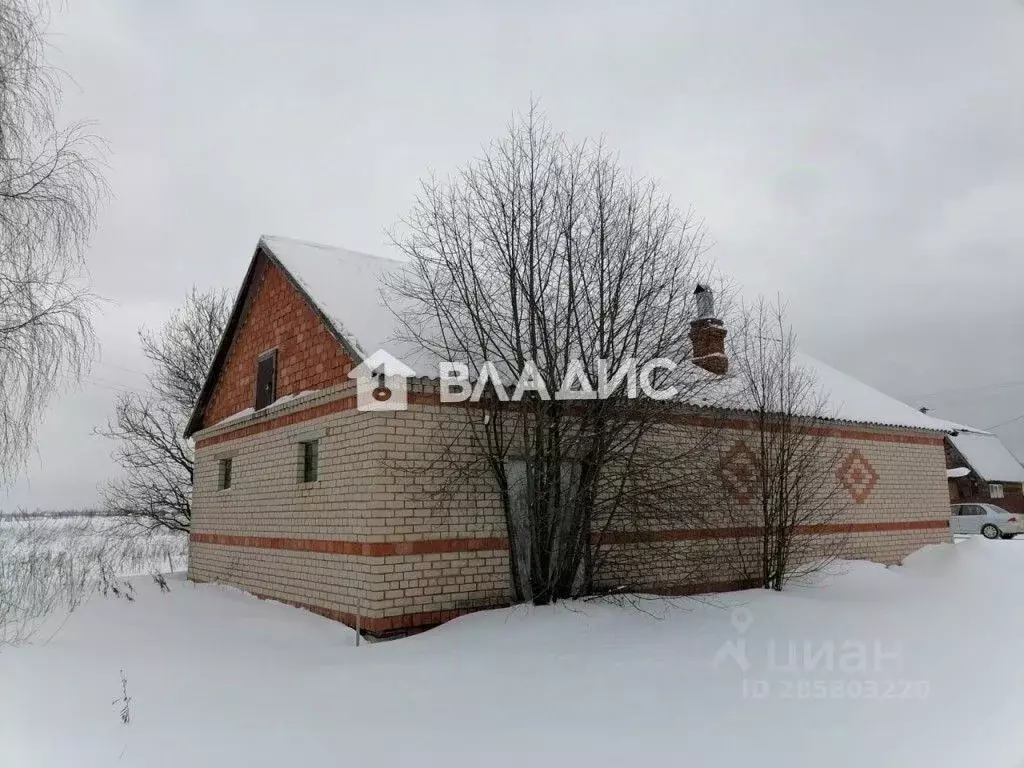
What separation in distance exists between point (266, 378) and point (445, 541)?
487 cm

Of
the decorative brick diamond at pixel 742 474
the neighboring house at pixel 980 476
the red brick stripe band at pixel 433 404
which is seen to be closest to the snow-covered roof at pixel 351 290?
the red brick stripe band at pixel 433 404

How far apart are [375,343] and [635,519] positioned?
406 cm

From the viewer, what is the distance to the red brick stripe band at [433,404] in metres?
8.51

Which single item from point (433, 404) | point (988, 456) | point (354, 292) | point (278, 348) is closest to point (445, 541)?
point (433, 404)

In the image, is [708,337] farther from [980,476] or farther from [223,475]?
[980,476]

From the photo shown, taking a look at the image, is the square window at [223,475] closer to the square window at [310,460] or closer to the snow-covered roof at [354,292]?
the square window at [310,460]

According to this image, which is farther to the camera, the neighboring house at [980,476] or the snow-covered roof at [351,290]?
the neighboring house at [980,476]

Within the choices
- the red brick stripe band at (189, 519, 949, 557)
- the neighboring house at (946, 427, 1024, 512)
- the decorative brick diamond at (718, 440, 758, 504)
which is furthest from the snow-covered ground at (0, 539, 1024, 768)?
the neighboring house at (946, 427, 1024, 512)

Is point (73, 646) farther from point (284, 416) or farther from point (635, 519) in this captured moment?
point (635, 519)

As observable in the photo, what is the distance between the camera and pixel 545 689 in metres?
5.64

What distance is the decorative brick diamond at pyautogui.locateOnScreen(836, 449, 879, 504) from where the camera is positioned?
13.4 m

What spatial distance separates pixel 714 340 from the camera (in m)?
12.4

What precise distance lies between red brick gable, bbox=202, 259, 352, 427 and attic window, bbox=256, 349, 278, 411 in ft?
0.46

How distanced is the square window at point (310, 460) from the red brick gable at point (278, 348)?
2.81ft
